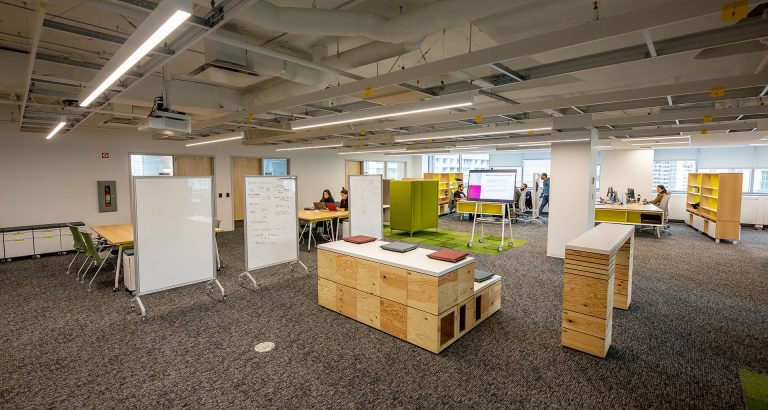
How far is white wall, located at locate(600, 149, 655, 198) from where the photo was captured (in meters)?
11.4

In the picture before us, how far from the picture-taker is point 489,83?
380cm

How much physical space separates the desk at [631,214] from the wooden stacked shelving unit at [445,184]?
5.58 meters

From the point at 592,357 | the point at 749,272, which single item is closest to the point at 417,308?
the point at 592,357

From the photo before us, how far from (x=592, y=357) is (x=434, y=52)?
3554 mm

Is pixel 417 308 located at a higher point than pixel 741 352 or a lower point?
higher

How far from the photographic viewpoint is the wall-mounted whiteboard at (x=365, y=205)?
22.7 feet

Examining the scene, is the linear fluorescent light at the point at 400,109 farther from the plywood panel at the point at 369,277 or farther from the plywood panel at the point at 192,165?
the plywood panel at the point at 192,165

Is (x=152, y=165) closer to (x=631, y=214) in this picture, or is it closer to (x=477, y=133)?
(x=477, y=133)

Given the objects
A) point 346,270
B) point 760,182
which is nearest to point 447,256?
point 346,270

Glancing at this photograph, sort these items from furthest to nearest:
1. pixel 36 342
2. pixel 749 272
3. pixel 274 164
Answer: pixel 274 164
pixel 749 272
pixel 36 342

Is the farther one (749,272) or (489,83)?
(749,272)

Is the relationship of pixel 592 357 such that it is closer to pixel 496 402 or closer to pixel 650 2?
pixel 496 402

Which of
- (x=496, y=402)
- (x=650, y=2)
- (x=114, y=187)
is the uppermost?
(x=650, y=2)

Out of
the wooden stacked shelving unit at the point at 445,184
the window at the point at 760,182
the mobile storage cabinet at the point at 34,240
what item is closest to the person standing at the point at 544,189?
the wooden stacked shelving unit at the point at 445,184
